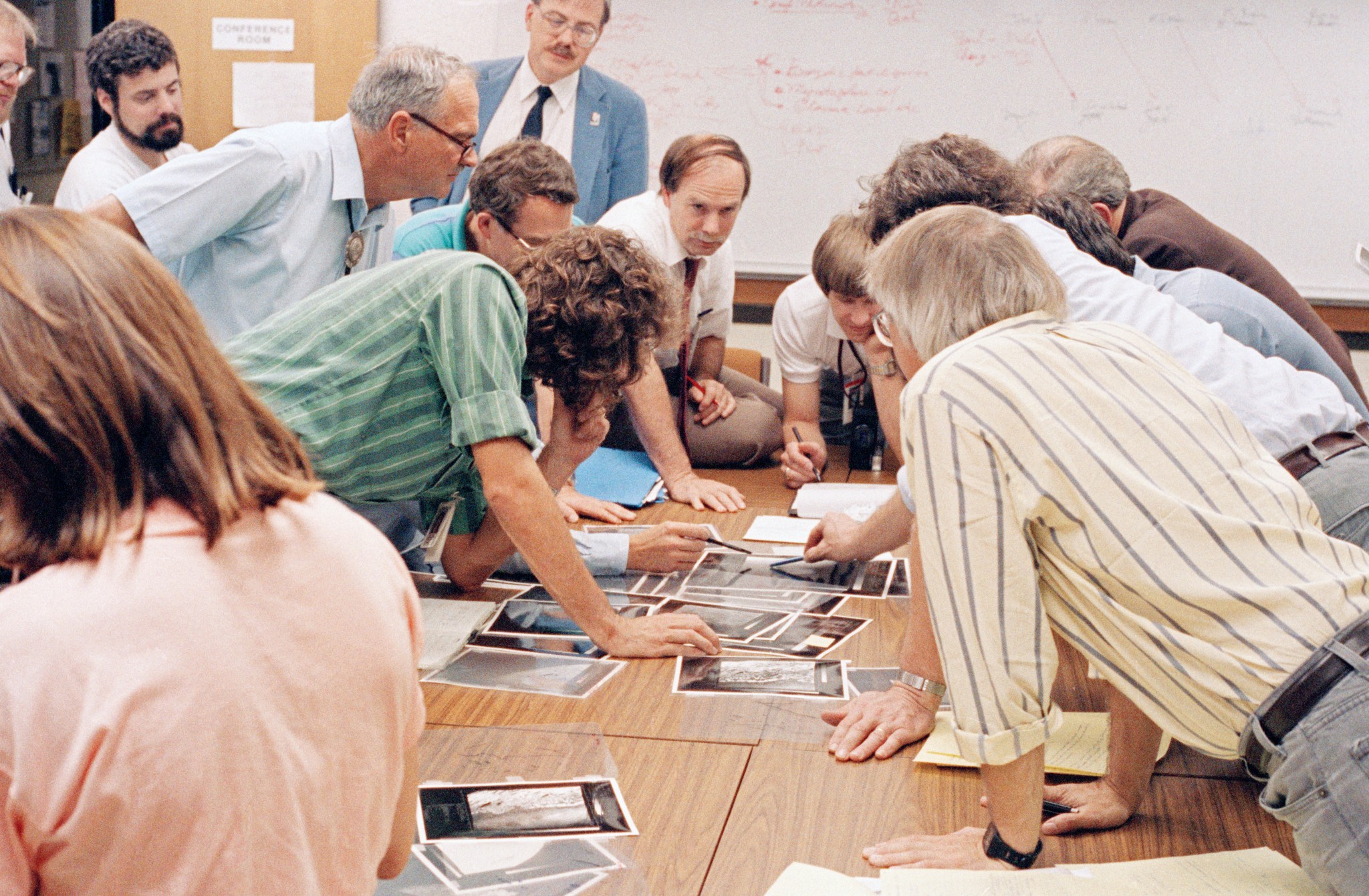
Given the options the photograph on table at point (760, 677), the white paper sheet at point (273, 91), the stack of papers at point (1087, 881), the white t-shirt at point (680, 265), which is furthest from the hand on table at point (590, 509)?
the white paper sheet at point (273, 91)

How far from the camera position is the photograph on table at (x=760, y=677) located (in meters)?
1.87

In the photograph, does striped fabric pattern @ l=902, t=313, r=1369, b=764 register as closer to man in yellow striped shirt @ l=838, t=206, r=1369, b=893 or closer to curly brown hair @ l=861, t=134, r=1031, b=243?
man in yellow striped shirt @ l=838, t=206, r=1369, b=893

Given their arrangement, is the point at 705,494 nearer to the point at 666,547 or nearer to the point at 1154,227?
the point at 666,547

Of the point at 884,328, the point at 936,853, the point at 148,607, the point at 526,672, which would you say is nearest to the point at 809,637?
the point at 526,672

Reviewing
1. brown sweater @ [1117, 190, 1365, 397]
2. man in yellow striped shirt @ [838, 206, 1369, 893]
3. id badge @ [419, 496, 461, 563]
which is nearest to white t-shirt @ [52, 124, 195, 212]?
id badge @ [419, 496, 461, 563]

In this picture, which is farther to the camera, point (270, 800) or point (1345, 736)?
point (1345, 736)

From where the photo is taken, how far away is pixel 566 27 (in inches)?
152

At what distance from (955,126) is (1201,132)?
2.82 ft

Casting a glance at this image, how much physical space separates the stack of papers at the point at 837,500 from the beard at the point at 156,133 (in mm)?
2388

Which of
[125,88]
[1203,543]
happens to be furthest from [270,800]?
[125,88]

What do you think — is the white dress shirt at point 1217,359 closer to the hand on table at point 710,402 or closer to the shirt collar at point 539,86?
the hand on table at point 710,402

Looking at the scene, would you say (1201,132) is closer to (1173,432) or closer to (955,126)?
(955,126)

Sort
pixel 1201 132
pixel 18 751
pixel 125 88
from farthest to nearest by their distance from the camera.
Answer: pixel 1201 132
pixel 125 88
pixel 18 751

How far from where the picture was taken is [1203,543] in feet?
A: 4.32
